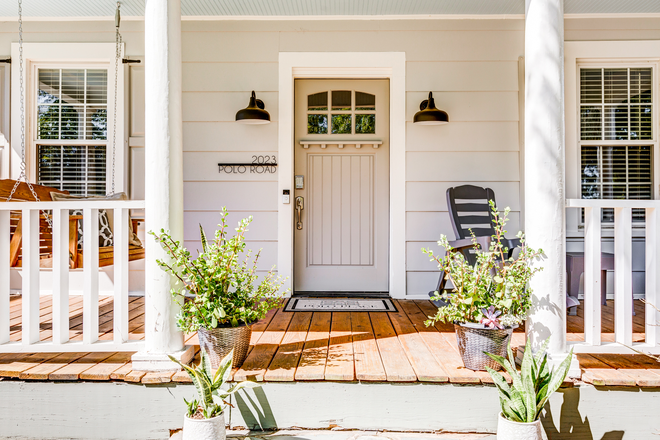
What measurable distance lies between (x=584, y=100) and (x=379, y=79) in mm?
1706

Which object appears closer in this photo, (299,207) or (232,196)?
(232,196)

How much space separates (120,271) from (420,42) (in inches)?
111

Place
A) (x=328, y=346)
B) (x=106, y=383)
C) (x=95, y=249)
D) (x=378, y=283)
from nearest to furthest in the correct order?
(x=106, y=383) → (x=95, y=249) → (x=328, y=346) → (x=378, y=283)

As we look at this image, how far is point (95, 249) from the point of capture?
6.48 ft

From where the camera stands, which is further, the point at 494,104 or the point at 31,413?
the point at 494,104

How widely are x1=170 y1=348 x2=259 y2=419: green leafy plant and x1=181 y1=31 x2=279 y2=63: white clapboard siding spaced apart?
2573 millimetres

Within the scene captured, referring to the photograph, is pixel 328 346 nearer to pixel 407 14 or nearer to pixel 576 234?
pixel 576 234

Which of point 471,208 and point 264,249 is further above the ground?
point 471,208

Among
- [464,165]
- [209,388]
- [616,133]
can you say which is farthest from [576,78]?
[209,388]

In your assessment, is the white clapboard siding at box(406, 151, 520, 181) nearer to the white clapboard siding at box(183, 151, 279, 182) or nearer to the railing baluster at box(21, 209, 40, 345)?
the white clapboard siding at box(183, 151, 279, 182)

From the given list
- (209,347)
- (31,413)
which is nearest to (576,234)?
(209,347)

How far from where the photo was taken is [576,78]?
11.2ft

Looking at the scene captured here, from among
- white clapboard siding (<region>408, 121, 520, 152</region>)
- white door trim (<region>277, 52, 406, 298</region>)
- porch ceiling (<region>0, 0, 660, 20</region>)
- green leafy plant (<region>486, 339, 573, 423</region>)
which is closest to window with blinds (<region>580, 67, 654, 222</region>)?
porch ceiling (<region>0, 0, 660, 20</region>)

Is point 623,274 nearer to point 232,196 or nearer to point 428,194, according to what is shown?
point 428,194
